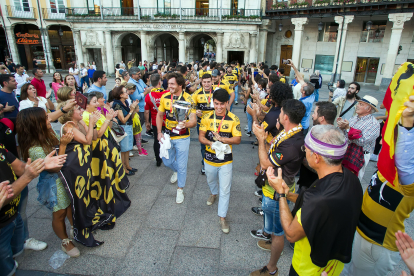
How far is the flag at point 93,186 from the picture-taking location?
A: 2.91 meters

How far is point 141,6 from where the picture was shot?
22359mm

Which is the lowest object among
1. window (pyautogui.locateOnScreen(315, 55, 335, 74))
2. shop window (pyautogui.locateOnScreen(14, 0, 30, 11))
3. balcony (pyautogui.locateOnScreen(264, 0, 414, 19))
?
window (pyautogui.locateOnScreen(315, 55, 335, 74))

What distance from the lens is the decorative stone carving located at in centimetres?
2091

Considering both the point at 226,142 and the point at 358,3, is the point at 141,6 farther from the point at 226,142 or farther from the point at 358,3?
the point at 226,142

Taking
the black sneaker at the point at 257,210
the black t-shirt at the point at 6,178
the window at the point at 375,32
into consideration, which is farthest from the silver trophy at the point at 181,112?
the window at the point at 375,32

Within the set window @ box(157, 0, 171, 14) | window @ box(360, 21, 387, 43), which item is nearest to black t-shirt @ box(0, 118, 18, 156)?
window @ box(157, 0, 171, 14)

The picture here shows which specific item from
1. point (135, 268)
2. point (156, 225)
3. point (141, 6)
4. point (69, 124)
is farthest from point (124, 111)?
Result: point (141, 6)

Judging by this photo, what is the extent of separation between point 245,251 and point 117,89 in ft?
12.6

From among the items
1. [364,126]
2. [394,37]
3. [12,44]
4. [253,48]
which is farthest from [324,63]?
[12,44]

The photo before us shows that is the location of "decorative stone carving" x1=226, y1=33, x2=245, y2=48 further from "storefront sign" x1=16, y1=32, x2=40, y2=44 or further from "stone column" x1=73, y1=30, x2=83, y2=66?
"storefront sign" x1=16, y1=32, x2=40, y2=44

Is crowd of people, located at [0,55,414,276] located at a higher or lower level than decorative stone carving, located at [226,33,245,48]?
lower

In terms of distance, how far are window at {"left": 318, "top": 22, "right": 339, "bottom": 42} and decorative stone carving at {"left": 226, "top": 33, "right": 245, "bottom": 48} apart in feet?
22.8

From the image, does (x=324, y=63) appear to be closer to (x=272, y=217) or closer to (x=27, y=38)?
(x=272, y=217)

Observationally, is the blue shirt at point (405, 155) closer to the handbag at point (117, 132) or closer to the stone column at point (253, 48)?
the handbag at point (117, 132)
